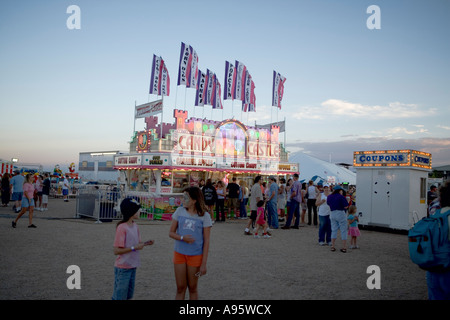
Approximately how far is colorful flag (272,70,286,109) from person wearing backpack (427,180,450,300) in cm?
2150

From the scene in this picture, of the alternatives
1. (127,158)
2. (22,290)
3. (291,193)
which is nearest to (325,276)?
(22,290)

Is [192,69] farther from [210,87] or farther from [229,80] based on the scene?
[229,80]

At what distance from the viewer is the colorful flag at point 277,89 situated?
25109 mm

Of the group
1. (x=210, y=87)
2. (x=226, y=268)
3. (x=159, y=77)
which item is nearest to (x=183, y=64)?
(x=159, y=77)

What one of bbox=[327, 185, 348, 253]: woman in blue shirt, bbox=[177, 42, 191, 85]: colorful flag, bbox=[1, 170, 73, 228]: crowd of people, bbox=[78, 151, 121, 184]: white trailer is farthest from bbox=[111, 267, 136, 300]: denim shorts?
bbox=[78, 151, 121, 184]: white trailer

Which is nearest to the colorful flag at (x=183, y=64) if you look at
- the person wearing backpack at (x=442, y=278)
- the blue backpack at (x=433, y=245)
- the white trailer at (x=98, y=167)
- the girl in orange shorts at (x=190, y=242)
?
the girl in orange shorts at (x=190, y=242)

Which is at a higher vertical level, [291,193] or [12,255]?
[291,193]

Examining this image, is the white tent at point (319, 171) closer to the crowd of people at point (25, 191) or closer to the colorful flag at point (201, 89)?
the colorful flag at point (201, 89)

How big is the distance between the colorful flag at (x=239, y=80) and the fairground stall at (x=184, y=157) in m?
2.35

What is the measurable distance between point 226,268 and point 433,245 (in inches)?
174

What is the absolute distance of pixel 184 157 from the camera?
18812mm
